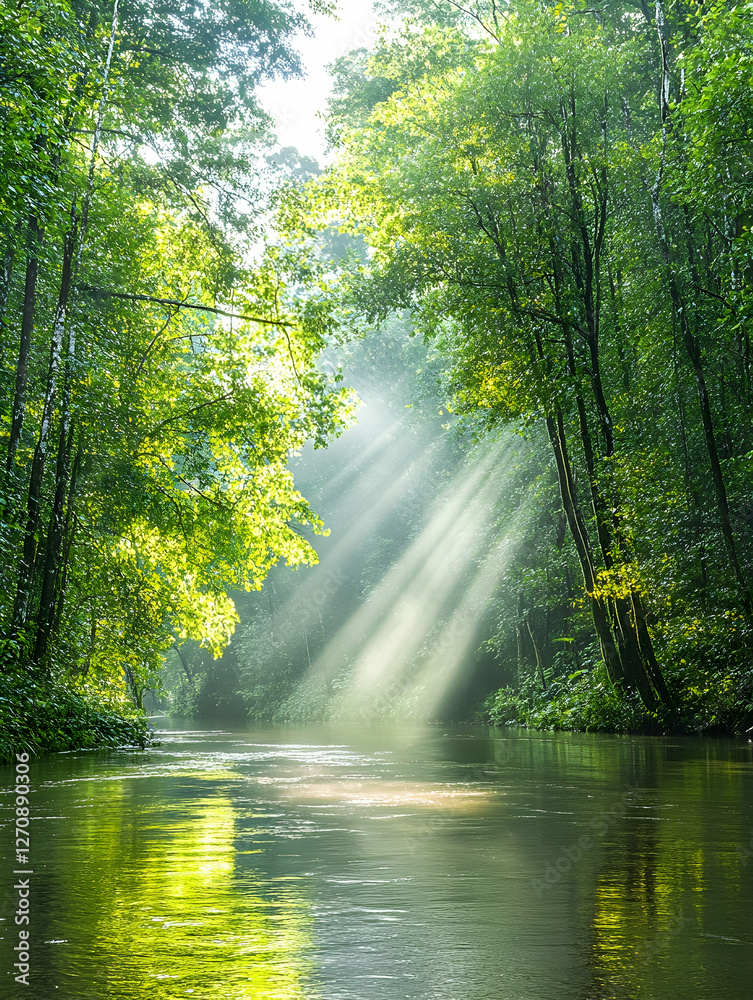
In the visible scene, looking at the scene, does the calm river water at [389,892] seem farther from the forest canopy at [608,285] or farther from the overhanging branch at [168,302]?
the overhanging branch at [168,302]

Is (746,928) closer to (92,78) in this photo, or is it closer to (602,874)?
(602,874)

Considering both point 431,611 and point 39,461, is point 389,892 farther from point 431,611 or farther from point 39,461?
point 431,611

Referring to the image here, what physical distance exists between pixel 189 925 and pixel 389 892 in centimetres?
94

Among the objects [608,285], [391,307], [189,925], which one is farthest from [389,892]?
[608,285]

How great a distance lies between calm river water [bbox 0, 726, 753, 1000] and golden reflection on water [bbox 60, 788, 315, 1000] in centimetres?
1

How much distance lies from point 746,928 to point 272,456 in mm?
19677

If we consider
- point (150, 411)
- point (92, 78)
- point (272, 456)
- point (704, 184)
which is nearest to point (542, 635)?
point (272, 456)

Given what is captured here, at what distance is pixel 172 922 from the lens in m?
3.38

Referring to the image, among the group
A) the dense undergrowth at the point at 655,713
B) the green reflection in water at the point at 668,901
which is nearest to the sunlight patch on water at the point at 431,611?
the dense undergrowth at the point at 655,713

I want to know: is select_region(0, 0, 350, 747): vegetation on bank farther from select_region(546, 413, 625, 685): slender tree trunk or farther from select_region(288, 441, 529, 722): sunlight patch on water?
select_region(288, 441, 529, 722): sunlight patch on water

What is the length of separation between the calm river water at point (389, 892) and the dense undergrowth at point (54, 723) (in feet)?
13.4

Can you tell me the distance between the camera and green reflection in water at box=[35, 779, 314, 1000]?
8.70 ft

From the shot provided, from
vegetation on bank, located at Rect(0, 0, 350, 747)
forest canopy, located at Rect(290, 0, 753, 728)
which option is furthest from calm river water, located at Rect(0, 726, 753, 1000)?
forest canopy, located at Rect(290, 0, 753, 728)

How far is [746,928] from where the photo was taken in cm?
325
